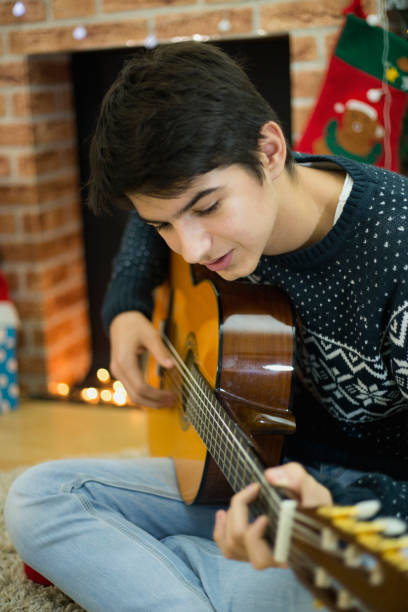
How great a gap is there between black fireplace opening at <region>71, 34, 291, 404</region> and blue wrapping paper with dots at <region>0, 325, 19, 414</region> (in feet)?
0.78

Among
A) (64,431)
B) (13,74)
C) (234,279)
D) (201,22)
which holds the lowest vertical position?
(64,431)

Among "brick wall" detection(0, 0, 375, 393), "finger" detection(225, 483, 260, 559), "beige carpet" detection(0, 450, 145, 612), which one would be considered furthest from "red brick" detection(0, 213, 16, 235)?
"finger" detection(225, 483, 260, 559)

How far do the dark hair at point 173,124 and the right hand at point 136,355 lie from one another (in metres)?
0.41

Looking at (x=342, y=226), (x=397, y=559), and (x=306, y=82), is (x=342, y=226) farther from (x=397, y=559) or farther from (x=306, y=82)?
(x=306, y=82)

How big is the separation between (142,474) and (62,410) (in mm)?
969

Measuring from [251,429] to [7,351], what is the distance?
120cm

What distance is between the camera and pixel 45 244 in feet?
7.09

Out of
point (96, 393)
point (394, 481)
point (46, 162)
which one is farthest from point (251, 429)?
point (46, 162)

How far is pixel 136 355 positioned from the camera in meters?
1.34

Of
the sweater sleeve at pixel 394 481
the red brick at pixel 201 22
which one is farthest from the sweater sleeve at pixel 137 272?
the red brick at pixel 201 22

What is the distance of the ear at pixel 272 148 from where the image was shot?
3.06 feet

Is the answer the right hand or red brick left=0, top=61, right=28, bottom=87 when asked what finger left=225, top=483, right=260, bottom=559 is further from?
red brick left=0, top=61, right=28, bottom=87

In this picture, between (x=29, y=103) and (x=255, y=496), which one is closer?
(x=255, y=496)

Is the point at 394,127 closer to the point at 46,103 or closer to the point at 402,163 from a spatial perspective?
the point at 402,163
